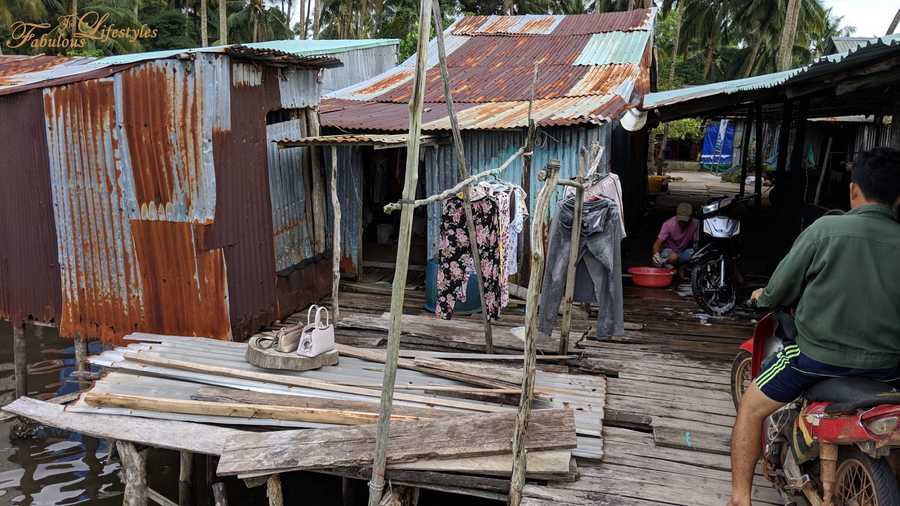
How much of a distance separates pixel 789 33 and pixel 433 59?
11.3 m

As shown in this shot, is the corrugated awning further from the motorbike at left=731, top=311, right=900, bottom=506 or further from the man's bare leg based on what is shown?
the man's bare leg

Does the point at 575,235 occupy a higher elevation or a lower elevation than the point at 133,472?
higher

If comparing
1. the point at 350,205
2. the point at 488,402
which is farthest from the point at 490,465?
the point at 350,205

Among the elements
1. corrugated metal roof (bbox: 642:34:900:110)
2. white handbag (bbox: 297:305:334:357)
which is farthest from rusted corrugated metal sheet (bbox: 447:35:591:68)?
white handbag (bbox: 297:305:334:357)

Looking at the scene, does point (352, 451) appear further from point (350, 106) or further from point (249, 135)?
point (350, 106)

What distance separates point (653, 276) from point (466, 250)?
151 inches

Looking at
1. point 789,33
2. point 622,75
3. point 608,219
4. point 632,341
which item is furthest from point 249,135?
point 789,33

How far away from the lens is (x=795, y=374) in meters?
3.68

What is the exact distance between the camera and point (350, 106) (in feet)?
38.7

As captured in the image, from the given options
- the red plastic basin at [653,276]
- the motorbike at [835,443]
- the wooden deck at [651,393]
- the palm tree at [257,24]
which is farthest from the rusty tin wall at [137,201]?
the palm tree at [257,24]

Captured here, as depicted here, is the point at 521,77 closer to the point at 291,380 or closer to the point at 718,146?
the point at 291,380

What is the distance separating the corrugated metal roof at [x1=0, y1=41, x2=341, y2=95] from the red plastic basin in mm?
5002

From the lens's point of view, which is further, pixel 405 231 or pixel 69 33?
pixel 69 33

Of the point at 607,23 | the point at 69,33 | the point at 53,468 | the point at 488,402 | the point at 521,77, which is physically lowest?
the point at 53,468
